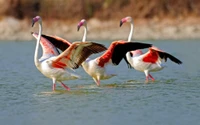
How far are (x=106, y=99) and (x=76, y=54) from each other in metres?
1.15

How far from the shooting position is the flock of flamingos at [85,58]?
1222cm

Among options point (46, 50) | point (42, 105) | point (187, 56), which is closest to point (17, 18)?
point (187, 56)

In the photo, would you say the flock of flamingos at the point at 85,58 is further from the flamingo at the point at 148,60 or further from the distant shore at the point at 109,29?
the distant shore at the point at 109,29

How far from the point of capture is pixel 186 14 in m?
29.8

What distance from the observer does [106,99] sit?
460 inches

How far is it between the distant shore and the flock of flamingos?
12.5 meters

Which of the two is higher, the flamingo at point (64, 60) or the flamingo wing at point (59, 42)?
the flamingo wing at point (59, 42)

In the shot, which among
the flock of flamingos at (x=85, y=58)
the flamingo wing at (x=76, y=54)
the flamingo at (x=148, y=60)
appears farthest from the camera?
the flamingo at (x=148, y=60)

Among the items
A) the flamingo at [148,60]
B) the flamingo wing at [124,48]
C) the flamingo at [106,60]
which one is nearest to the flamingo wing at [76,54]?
the flamingo at [106,60]

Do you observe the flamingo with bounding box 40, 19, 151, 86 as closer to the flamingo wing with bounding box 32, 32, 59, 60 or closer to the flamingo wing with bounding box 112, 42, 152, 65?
the flamingo wing with bounding box 112, 42, 152, 65

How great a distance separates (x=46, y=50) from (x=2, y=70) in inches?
182

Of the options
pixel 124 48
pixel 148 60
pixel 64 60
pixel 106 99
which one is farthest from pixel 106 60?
pixel 106 99

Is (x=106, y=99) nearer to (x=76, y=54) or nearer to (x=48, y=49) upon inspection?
(x=76, y=54)

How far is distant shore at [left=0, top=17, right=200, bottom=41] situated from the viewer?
89.9ft
